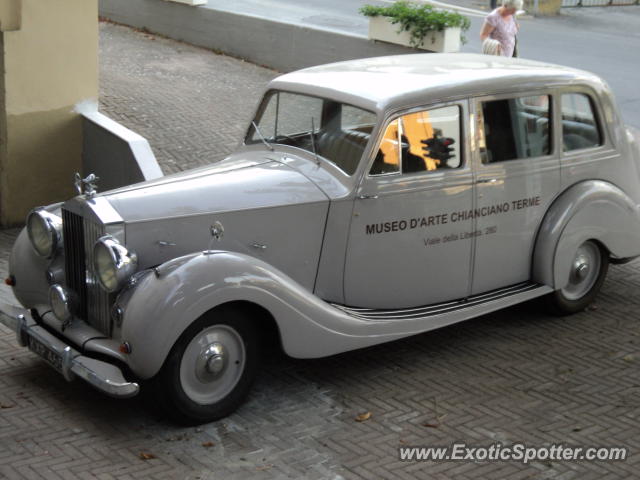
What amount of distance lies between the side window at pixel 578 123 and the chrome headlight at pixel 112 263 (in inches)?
130

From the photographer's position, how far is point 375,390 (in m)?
5.78

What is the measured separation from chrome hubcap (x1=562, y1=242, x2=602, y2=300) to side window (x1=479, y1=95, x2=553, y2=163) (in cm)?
88

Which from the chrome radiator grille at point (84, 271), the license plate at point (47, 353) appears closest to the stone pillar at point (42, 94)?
the chrome radiator grille at point (84, 271)

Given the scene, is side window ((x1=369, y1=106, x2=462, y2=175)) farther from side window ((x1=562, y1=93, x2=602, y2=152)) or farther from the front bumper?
the front bumper

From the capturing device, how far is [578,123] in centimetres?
675

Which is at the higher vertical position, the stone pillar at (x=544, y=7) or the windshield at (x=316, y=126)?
the stone pillar at (x=544, y=7)

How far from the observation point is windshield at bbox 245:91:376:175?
19.1ft

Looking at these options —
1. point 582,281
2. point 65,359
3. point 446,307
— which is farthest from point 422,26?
point 65,359

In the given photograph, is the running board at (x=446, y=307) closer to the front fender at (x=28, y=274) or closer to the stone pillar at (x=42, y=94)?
the front fender at (x=28, y=274)

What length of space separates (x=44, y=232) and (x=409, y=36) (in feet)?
27.0

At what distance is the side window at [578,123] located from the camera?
6.65m

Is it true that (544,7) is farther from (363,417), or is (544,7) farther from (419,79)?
(363,417)

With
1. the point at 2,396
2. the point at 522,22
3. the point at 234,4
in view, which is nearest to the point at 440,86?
the point at 2,396

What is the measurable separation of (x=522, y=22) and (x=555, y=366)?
15563mm
